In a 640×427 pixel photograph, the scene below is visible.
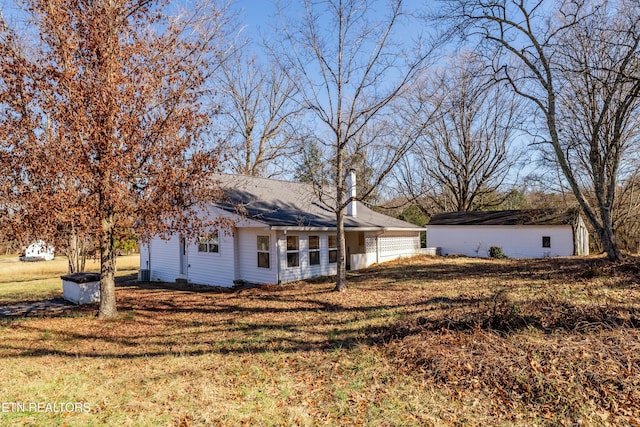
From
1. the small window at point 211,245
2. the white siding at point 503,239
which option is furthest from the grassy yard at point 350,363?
the white siding at point 503,239

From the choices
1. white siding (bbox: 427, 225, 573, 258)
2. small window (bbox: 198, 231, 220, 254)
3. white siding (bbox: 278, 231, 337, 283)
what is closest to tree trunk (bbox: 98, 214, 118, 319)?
small window (bbox: 198, 231, 220, 254)

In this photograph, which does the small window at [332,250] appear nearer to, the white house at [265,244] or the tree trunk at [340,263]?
the white house at [265,244]

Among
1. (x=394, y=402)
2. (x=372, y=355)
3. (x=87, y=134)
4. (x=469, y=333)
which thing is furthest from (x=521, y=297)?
(x=87, y=134)

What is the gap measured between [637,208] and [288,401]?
31554mm

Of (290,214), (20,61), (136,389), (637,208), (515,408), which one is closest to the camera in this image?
(515,408)

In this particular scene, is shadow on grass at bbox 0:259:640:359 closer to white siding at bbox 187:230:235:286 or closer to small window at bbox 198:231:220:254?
white siding at bbox 187:230:235:286

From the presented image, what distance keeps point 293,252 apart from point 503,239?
1696 cm

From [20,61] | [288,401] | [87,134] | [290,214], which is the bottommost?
[288,401]

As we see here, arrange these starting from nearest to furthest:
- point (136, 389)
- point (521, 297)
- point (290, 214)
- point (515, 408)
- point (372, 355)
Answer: point (515, 408)
point (136, 389)
point (372, 355)
point (521, 297)
point (290, 214)

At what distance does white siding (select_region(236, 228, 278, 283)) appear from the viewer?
1424 cm

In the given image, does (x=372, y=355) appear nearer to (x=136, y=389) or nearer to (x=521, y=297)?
(x=136, y=389)

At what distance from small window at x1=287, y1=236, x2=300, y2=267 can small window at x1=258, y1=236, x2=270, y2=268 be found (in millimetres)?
874

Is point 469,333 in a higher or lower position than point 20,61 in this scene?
lower

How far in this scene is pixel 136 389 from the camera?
5391 mm
